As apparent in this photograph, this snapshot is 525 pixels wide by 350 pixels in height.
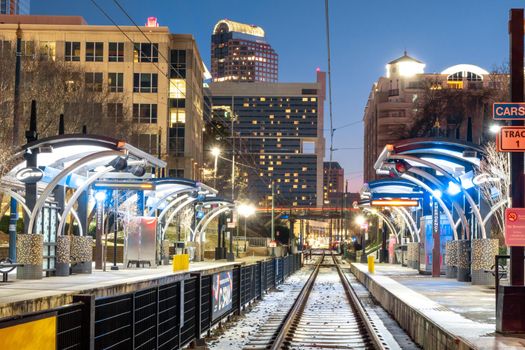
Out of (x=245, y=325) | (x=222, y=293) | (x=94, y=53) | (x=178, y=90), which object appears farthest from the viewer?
(x=178, y=90)

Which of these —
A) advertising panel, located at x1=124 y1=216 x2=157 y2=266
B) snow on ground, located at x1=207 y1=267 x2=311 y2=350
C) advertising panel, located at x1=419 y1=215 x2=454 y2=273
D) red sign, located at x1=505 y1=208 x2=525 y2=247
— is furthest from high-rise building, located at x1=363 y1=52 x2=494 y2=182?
red sign, located at x1=505 y1=208 x2=525 y2=247

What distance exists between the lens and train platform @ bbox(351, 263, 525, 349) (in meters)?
13.3

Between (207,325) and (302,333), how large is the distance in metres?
2.82

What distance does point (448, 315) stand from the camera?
17.5 metres

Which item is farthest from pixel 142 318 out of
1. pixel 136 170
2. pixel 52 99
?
pixel 52 99

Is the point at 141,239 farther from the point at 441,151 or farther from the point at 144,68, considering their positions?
the point at 144,68

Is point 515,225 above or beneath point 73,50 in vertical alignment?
beneath

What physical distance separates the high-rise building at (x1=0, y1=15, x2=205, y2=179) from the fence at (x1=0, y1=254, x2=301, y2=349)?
7550 centimetres

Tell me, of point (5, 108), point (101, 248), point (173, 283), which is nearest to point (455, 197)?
point (101, 248)

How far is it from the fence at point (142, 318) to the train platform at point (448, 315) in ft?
13.7

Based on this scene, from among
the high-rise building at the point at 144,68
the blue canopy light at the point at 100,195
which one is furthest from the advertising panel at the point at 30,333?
the high-rise building at the point at 144,68

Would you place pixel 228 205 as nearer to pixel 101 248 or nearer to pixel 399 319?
pixel 101 248

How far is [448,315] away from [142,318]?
8.22 m

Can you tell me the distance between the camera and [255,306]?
27391mm
